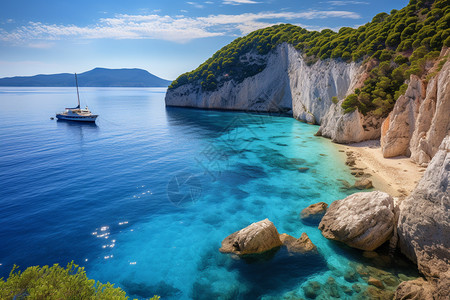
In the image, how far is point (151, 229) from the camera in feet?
58.5

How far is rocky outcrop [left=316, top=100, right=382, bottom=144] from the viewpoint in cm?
3456

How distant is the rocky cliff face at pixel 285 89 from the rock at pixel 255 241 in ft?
112

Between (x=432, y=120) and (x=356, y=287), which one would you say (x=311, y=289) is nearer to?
(x=356, y=287)

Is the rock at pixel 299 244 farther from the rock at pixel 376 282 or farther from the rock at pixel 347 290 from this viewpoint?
the rock at pixel 376 282

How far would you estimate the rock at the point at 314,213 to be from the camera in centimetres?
1792

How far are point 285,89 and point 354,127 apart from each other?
4321 centimetres

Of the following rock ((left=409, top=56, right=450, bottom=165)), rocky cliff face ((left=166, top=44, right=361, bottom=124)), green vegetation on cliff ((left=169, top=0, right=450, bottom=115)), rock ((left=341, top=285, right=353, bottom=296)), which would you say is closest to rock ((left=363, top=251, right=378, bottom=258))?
rock ((left=341, top=285, right=353, bottom=296))

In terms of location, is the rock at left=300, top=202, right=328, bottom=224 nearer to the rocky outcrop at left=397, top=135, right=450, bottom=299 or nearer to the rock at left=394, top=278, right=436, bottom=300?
the rocky outcrop at left=397, top=135, right=450, bottom=299

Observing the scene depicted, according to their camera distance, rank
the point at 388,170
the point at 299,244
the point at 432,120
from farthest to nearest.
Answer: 1. the point at 388,170
2. the point at 432,120
3. the point at 299,244

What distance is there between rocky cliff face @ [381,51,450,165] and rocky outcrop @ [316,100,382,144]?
504cm

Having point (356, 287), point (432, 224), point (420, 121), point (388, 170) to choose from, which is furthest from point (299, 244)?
point (420, 121)

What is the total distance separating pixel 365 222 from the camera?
14.4m


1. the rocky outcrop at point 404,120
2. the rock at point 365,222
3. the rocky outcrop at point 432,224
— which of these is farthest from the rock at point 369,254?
the rocky outcrop at point 404,120

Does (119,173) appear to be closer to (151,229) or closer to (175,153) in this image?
(175,153)
